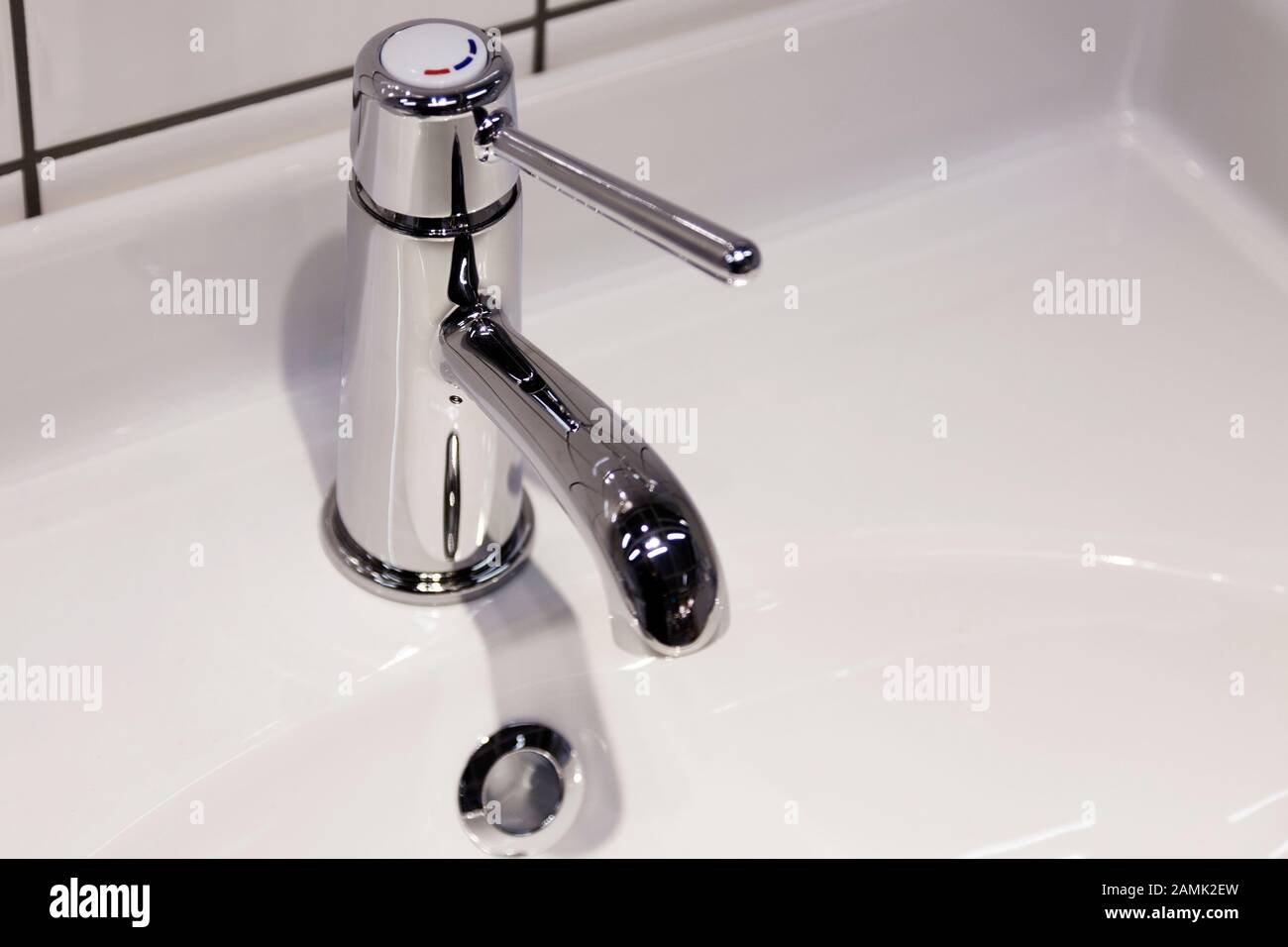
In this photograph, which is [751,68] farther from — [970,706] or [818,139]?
[970,706]

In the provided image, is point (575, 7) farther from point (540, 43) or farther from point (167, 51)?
point (167, 51)

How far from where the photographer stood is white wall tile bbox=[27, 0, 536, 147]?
1.22ft

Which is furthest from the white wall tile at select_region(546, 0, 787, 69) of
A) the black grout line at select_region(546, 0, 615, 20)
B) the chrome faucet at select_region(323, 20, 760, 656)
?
the chrome faucet at select_region(323, 20, 760, 656)

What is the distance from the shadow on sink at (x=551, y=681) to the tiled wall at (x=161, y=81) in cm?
15

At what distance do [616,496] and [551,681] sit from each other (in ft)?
0.42

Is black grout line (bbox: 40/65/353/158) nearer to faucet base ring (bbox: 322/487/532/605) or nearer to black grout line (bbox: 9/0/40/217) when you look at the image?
black grout line (bbox: 9/0/40/217)

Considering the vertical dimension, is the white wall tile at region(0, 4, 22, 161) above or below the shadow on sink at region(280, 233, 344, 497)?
above

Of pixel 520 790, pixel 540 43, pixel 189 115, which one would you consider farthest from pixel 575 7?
pixel 520 790

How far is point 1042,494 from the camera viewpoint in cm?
46

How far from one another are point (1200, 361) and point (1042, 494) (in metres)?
0.08

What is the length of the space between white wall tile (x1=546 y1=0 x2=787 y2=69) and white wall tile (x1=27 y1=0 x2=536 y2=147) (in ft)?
0.15

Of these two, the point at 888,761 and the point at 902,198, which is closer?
the point at 888,761

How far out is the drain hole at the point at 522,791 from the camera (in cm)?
41
